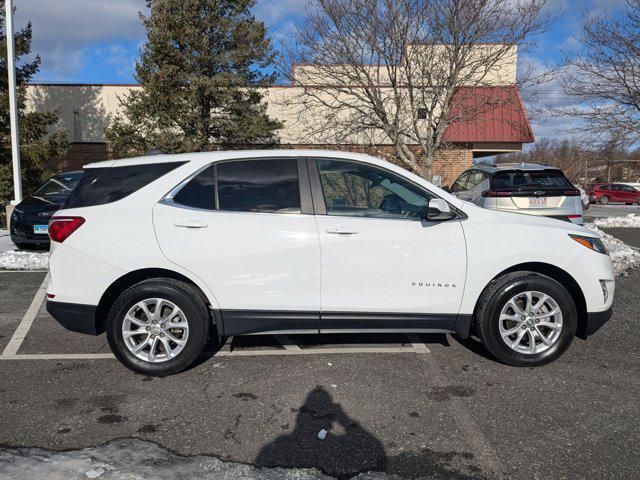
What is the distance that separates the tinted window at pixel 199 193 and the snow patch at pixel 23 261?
18.3 ft

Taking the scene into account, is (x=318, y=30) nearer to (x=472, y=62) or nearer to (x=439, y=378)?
(x=472, y=62)

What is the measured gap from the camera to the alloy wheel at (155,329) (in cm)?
374

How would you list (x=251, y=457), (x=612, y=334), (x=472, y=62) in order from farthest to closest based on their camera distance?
(x=472, y=62), (x=612, y=334), (x=251, y=457)

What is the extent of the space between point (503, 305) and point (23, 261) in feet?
25.7

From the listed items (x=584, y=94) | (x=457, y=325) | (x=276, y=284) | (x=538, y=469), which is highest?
(x=584, y=94)

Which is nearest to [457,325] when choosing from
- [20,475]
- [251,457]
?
[251,457]

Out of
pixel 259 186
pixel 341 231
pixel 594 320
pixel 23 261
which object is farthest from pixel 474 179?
pixel 23 261

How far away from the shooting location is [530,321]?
3891mm

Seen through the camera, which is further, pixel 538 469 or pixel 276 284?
pixel 276 284

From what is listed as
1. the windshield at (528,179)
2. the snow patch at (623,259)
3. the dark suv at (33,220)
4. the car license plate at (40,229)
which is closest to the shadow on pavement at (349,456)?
the windshield at (528,179)

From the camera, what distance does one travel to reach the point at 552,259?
3857 millimetres

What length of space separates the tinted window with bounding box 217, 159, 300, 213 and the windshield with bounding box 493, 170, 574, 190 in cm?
532

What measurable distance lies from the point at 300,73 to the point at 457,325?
10.7 metres

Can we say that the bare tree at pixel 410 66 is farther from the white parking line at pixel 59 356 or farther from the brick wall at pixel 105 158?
the white parking line at pixel 59 356
